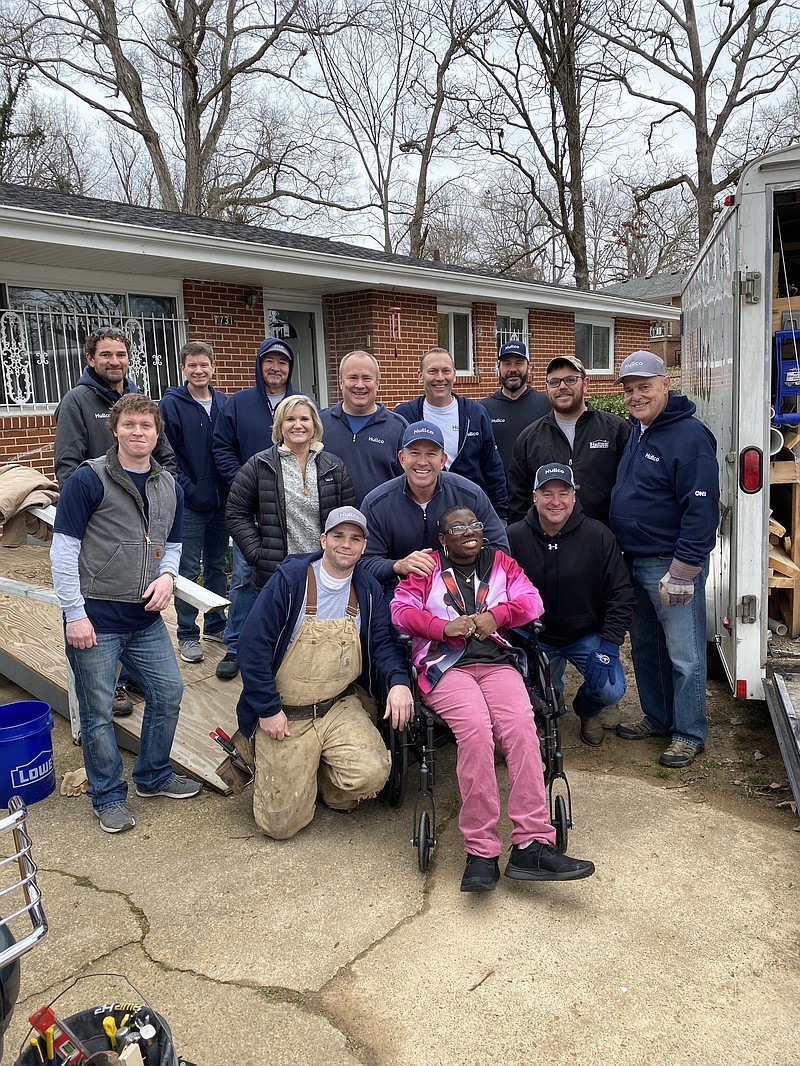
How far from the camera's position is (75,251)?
24.3 feet

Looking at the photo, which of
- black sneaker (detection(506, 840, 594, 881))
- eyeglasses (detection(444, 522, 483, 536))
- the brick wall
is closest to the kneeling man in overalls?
eyeglasses (detection(444, 522, 483, 536))

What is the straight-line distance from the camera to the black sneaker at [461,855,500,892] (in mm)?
2924

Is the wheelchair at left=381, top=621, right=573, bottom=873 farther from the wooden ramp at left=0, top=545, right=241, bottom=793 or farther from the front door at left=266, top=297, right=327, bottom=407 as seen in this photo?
the front door at left=266, top=297, right=327, bottom=407

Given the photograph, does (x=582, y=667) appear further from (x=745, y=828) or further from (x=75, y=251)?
(x=75, y=251)

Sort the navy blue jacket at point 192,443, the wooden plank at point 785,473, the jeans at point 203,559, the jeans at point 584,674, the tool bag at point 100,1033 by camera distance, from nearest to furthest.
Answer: the tool bag at point 100,1033, the jeans at point 584,674, the wooden plank at point 785,473, the navy blue jacket at point 192,443, the jeans at point 203,559

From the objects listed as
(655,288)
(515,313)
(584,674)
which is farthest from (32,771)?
(655,288)

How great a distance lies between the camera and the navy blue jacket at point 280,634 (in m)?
3.32

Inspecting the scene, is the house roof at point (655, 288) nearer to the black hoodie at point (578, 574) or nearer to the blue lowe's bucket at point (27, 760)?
the black hoodie at point (578, 574)

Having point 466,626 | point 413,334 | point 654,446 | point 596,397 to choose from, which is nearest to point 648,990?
point 466,626

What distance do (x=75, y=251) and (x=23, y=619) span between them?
367 centimetres

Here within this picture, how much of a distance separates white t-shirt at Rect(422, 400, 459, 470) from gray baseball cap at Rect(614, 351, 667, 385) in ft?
3.99

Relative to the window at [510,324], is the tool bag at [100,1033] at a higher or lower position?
lower

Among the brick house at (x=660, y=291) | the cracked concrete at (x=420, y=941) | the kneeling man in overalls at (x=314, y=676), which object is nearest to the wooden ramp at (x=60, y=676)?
the cracked concrete at (x=420, y=941)

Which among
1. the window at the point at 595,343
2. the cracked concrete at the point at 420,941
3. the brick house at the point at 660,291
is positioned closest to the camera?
the cracked concrete at the point at 420,941
